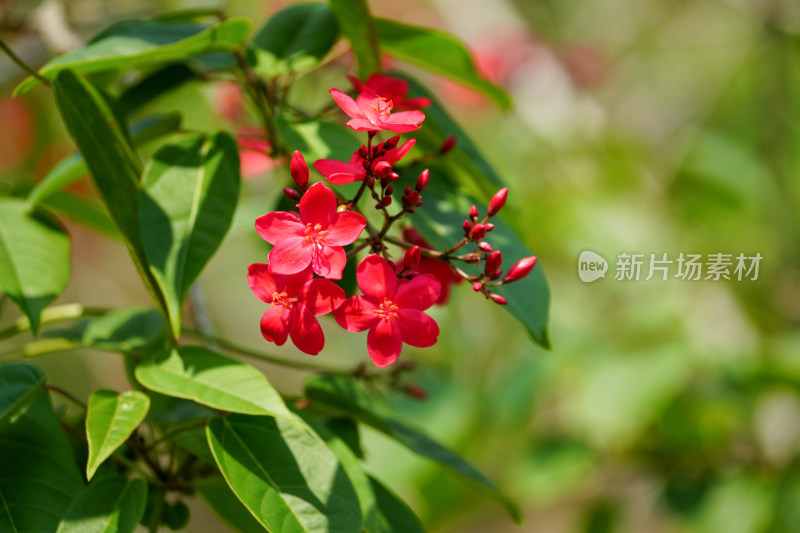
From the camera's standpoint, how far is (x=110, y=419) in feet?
2.30

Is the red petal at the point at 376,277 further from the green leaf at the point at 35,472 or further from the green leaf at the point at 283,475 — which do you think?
the green leaf at the point at 35,472

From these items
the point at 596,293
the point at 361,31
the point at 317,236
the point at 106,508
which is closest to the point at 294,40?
the point at 361,31

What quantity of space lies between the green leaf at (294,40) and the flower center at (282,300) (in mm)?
355

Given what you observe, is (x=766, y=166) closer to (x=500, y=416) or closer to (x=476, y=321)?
(x=476, y=321)

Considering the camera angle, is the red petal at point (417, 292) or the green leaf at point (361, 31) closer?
the red petal at point (417, 292)

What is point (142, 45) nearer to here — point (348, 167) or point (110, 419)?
point (348, 167)

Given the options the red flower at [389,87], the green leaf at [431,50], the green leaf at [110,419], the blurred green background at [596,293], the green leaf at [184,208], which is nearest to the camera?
the green leaf at [110,419]

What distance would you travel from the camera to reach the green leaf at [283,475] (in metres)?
0.68

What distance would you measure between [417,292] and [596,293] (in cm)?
218

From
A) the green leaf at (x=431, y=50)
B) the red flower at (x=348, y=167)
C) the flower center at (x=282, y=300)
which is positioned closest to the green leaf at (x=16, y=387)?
the flower center at (x=282, y=300)

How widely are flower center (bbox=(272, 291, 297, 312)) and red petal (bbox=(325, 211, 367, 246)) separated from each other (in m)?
0.07

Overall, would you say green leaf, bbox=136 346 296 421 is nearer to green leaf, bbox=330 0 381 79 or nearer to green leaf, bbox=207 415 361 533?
green leaf, bbox=207 415 361 533

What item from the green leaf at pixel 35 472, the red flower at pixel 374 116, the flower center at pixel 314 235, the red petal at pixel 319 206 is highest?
the red flower at pixel 374 116

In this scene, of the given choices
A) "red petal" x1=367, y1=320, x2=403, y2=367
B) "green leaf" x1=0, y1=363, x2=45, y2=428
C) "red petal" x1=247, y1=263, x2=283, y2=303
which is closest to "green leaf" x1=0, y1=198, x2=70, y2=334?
"green leaf" x1=0, y1=363, x2=45, y2=428
